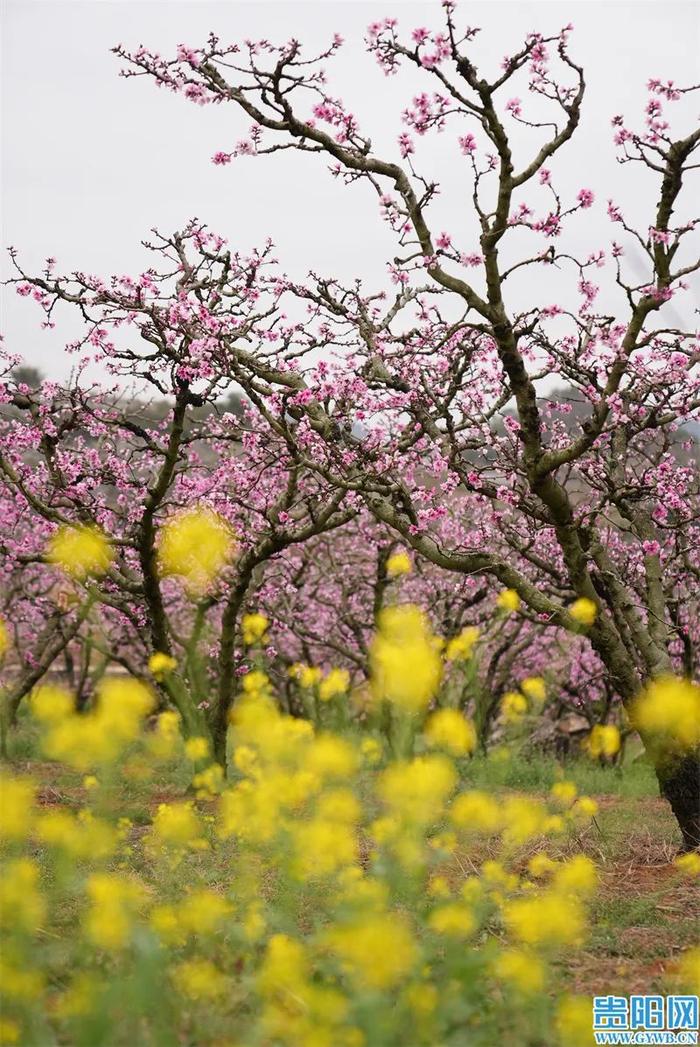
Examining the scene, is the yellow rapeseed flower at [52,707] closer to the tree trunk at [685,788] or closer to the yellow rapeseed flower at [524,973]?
the yellow rapeseed flower at [524,973]

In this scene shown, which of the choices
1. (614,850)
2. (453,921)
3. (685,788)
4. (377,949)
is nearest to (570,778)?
(614,850)

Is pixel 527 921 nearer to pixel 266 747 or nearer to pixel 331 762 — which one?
pixel 331 762

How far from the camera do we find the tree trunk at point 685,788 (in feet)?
24.4

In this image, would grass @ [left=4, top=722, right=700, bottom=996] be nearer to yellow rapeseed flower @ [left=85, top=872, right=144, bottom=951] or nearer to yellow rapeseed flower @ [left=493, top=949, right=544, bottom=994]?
yellow rapeseed flower @ [left=493, top=949, right=544, bottom=994]

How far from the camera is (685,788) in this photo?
746 cm

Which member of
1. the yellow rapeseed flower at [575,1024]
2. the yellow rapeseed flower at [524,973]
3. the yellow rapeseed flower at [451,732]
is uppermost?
the yellow rapeseed flower at [451,732]

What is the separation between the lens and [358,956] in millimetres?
3047

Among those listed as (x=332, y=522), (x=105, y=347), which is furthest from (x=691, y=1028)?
(x=105, y=347)

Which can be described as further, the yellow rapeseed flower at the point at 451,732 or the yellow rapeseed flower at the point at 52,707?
the yellow rapeseed flower at the point at 52,707

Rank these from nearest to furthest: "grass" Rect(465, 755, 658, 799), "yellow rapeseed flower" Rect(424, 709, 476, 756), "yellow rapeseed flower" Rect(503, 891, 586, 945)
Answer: "yellow rapeseed flower" Rect(503, 891, 586, 945)
"yellow rapeseed flower" Rect(424, 709, 476, 756)
"grass" Rect(465, 755, 658, 799)

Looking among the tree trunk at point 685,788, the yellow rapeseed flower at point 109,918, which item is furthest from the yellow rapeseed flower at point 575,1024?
the tree trunk at point 685,788

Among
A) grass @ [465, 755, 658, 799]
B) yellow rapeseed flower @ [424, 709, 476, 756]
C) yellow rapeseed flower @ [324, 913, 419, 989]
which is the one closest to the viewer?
yellow rapeseed flower @ [324, 913, 419, 989]

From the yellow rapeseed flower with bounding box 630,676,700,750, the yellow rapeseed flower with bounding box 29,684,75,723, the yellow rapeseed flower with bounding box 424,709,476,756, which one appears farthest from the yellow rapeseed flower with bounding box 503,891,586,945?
the yellow rapeseed flower with bounding box 29,684,75,723

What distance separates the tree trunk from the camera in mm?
7430
